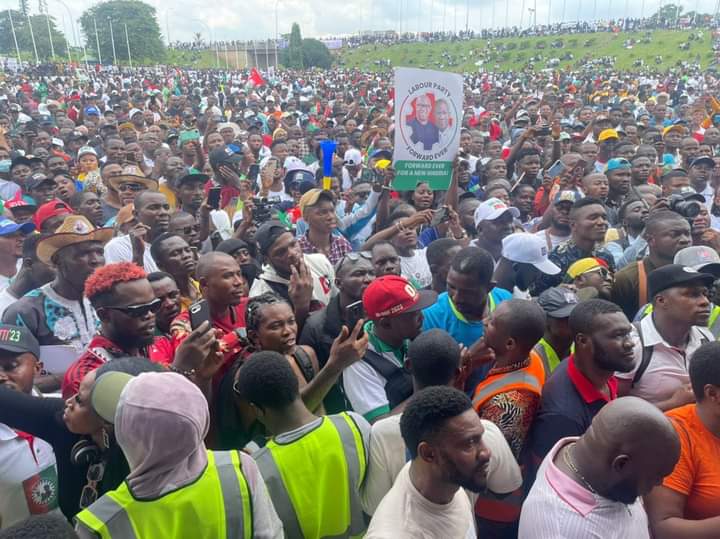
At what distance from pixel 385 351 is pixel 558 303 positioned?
0.98 m

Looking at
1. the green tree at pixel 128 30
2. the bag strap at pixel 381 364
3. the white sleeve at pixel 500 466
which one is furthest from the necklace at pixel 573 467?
the green tree at pixel 128 30

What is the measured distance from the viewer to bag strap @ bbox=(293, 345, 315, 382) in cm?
286

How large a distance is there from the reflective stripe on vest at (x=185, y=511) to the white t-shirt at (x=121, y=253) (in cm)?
294

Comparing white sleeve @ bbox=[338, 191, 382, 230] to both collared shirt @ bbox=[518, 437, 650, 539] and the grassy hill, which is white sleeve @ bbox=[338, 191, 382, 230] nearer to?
collared shirt @ bbox=[518, 437, 650, 539]

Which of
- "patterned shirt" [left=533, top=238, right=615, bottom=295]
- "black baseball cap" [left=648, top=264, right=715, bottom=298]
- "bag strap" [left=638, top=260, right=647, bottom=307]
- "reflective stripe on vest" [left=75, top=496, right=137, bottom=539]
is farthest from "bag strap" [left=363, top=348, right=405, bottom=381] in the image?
"patterned shirt" [left=533, top=238, right=615, bottom=295]

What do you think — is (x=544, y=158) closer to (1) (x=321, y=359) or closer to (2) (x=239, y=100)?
(1) (x=321, y=359)

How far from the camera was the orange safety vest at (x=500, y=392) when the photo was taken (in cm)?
244

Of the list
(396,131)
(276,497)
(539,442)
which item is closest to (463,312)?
(539,442)

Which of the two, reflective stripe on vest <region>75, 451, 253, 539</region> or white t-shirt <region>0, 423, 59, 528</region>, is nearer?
reflective stripe on vest <region>75, 451, 253, 539</region>

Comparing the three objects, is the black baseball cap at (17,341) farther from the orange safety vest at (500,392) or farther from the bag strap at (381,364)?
the orange safety vest at (500,392)

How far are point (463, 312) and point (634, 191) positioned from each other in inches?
154

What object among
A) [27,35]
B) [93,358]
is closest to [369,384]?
[93,358]

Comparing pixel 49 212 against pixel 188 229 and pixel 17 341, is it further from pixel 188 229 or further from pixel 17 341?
pixel 17 341

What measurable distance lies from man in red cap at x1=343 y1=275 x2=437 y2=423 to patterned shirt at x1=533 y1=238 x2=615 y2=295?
1.92 meters
